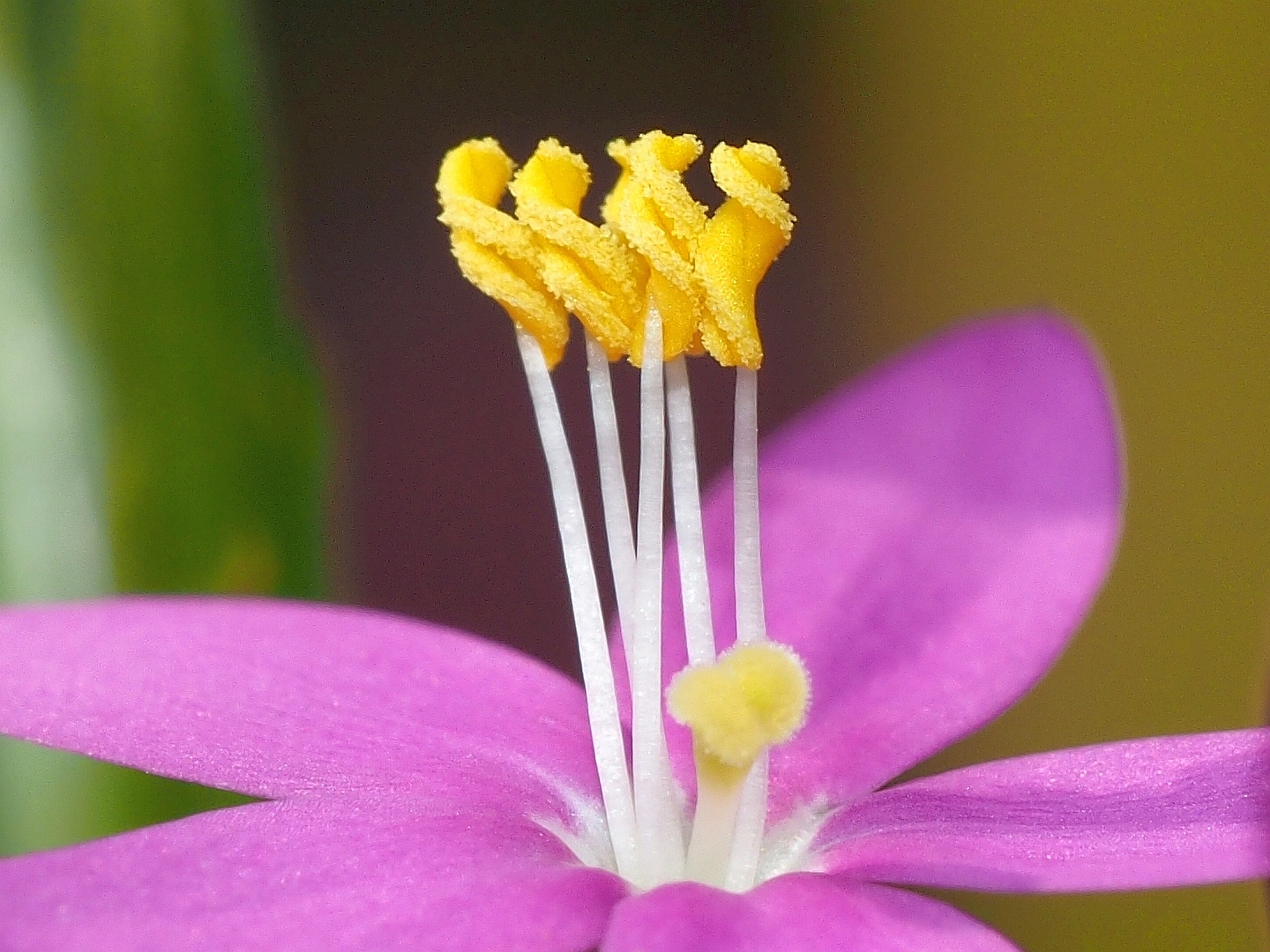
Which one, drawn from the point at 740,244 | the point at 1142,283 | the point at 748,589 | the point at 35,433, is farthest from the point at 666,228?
the point at 1142,283

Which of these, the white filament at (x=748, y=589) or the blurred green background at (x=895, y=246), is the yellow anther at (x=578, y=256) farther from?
the blurred green background at (x=895, y=246)

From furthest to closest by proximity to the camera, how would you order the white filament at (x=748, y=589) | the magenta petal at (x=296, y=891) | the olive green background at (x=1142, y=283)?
the olive green background at (x=1142, y=283)
the white filament at (x=748, y=589)
the magenta petal at (x=296, y=891)

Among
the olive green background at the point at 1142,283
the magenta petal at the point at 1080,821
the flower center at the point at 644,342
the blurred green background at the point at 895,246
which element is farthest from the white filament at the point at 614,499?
the olive green background at the point at 1142,283

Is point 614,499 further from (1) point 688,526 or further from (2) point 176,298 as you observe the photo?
(2) point 176,298

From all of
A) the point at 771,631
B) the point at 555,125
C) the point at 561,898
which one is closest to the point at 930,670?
the point at 771,631

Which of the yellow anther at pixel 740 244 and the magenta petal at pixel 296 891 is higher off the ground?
Answer: the yellow anther at pixel 740 244

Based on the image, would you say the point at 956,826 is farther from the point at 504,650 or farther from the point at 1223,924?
the point at 1223,924

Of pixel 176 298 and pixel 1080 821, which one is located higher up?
pixel 176 298
